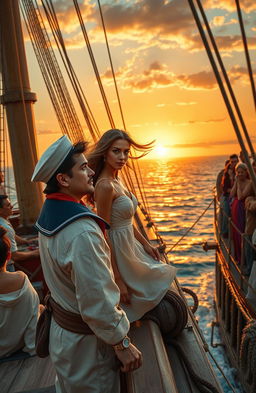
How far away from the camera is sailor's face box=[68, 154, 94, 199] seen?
1.60 meters

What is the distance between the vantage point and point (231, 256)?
686 centimetres

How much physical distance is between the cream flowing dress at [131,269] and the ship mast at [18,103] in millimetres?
3835

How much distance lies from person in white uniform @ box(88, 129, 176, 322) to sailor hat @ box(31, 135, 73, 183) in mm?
765

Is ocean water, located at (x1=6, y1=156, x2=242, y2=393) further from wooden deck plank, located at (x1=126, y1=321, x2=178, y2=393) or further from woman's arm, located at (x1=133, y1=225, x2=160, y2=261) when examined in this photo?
wooden deck plank, located at (x1=126, y1=321, x2=178, y2=393)

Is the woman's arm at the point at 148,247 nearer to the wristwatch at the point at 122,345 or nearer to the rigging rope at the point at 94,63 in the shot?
the wristwatch at the point at 122,345

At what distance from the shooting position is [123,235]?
241cm

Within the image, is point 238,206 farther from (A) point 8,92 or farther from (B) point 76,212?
(B) point 76,212

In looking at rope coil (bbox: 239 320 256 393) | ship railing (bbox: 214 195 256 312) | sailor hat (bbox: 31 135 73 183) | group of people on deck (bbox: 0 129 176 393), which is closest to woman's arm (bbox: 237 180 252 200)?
ship railing (bbox: 214 195 256 312)

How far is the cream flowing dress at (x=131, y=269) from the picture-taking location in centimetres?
234

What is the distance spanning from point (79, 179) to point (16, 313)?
211 centimetres

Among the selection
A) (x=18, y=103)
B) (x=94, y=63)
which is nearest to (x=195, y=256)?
(x=18, y=103)

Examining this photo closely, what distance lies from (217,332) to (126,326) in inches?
363

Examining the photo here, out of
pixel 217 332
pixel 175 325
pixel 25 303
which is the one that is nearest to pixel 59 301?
pixel 175 325

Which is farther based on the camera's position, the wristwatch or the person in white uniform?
the person in white uniform
